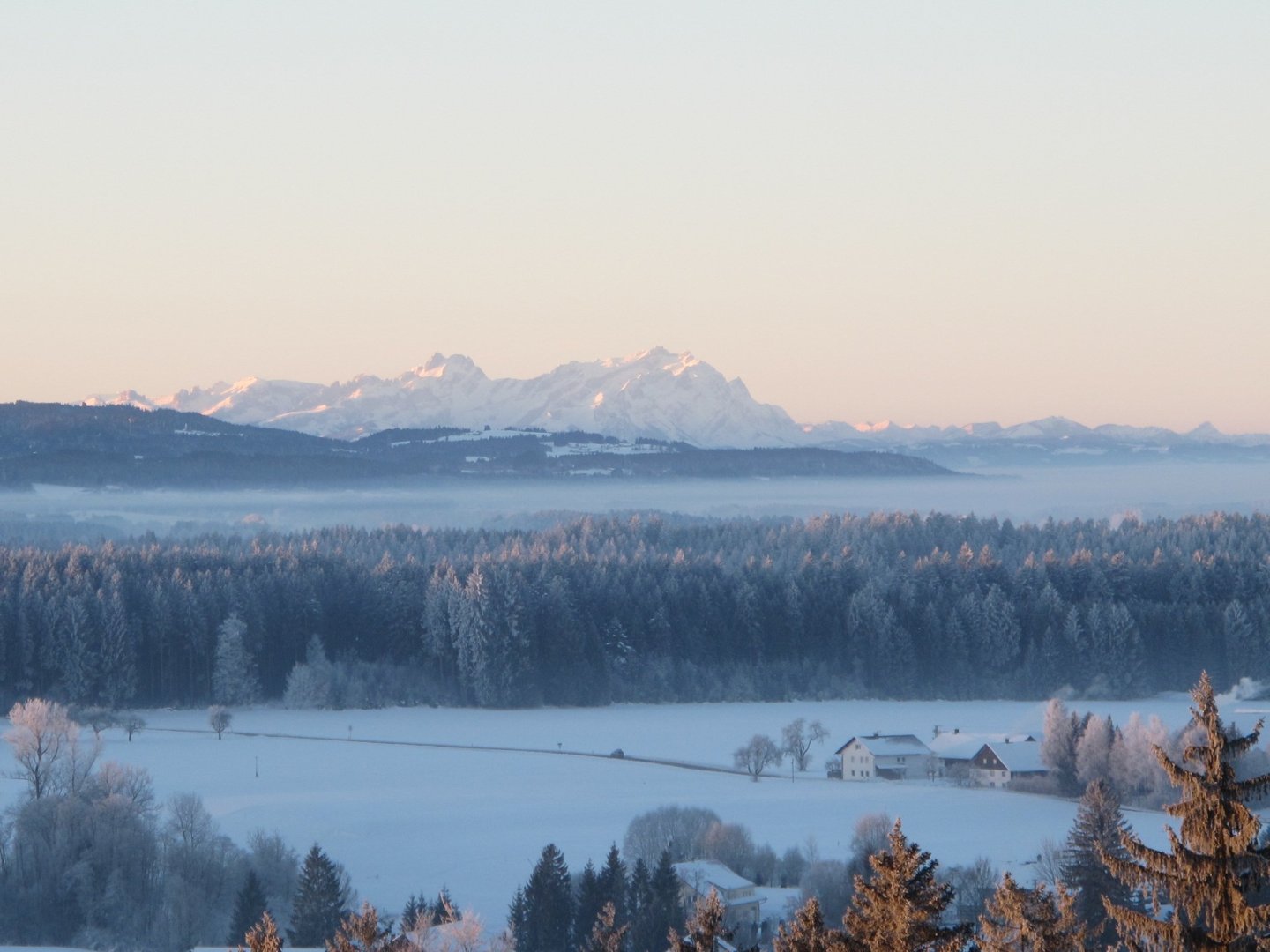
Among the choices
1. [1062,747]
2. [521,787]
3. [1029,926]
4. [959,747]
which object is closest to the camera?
[1029,926]

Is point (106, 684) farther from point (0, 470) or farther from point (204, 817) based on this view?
point (0, 470)

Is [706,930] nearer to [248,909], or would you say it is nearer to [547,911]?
[547,911]

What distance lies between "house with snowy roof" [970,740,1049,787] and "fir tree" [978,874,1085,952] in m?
44.9

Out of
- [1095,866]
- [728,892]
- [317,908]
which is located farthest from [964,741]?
[1095,866]

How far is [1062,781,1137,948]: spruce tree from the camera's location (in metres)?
29.1

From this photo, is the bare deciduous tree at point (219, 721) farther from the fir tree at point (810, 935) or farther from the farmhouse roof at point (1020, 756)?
the fir tree at point (810, 935)

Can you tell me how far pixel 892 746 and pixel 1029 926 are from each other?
5070cm

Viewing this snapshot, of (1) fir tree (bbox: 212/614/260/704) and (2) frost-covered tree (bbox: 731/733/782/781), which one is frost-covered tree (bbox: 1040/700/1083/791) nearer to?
(2) frost-covered tree (bbox: 731/733/782/781)

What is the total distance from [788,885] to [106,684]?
52.8m

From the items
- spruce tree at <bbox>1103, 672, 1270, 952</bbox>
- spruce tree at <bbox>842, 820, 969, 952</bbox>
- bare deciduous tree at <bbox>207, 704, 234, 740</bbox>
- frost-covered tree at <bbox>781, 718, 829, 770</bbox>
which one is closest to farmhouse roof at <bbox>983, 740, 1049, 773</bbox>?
frost-covered tree at <bbox>781, 718, 829, 770</bbox>

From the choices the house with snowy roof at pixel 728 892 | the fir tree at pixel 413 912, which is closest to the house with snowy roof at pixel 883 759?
the house with snowy roof at pixel 728 892

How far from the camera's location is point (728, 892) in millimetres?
37156

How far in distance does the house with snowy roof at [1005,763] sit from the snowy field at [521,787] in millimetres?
1675

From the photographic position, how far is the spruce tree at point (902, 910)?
1299 cm
